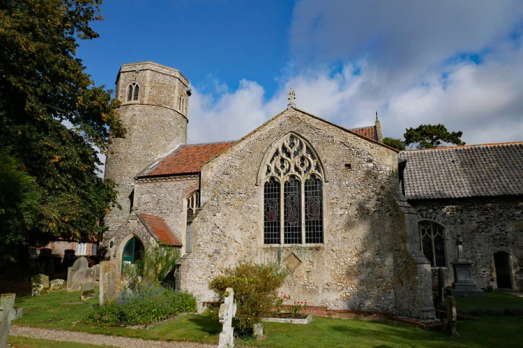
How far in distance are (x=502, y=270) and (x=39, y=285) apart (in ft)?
80.5

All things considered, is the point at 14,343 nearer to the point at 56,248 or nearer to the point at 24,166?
the point at 24,166

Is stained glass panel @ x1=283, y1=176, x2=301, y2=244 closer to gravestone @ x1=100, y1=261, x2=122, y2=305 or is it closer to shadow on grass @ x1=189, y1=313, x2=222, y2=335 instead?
shadow on grass @ x1=189, y1=313, x2=222, y2=335

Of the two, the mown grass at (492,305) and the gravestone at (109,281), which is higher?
the gravestone at (109,281)

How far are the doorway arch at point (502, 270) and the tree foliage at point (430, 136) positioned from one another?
22.6 meters

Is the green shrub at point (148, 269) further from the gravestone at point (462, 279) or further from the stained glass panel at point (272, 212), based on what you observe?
the gravestone at point (462, 279)

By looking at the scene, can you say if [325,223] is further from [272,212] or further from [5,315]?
[5,315]

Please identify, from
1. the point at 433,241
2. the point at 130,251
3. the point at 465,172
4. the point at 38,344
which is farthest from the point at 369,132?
the point at 38,344

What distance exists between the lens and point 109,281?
44.0 ft

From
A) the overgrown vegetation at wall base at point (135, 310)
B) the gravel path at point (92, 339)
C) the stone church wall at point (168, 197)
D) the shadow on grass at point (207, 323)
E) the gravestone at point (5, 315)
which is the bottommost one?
the gravel path at point (92, 339)

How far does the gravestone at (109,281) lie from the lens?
13273 mm

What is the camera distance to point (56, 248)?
44469mm

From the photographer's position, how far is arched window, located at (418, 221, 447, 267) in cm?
2011

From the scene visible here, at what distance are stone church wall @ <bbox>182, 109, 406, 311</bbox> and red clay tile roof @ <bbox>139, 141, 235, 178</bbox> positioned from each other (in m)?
6.26

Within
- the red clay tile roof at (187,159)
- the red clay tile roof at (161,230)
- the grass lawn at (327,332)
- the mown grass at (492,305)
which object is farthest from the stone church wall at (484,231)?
the red clay tile roof at (161,230)
